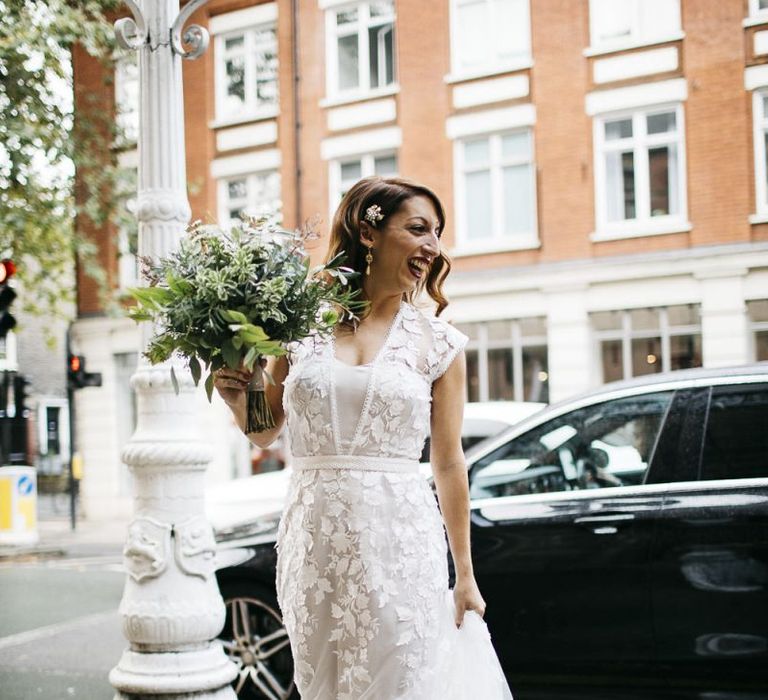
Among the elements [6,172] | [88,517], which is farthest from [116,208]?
[88,517]

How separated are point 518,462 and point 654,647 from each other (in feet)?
3.13

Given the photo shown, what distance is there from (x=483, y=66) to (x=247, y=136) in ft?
13.9

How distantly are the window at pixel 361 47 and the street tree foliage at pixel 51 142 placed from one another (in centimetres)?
348

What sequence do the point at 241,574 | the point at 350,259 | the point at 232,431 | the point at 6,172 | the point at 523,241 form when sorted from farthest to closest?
the point at 232,431
the point at 523,241
the point at 6,172
the point at 241,574
the point at 350,259

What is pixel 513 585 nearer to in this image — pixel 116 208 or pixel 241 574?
pixel 241 574

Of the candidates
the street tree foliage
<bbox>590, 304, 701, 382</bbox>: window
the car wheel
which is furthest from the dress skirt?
the street tree foliage

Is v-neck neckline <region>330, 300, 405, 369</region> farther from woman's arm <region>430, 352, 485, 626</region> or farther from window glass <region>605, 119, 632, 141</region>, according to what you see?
window glass <region>605, 119, 632, 141</region>

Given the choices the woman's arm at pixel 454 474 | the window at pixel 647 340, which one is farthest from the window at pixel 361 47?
the woman's arm at pixel 454 474

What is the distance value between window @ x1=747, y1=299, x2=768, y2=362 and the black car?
8.32m

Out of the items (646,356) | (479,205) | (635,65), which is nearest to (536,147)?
(479,205)

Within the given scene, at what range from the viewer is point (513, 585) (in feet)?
→ 14.8

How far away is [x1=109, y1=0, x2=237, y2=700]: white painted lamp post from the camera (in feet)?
16.0

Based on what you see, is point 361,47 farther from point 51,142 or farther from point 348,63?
point 51,142

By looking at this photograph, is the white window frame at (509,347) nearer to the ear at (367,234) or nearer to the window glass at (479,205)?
the window glass at (479,205)
